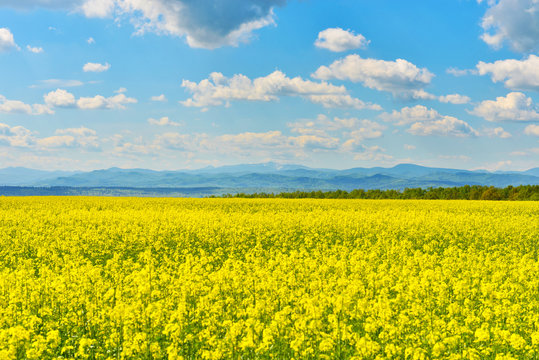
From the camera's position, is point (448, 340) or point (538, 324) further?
point (538, 324)

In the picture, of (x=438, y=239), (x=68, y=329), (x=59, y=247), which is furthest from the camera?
(x=438, y=239)

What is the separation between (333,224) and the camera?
2569cm

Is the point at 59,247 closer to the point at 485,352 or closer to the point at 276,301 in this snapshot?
the point at 276,301

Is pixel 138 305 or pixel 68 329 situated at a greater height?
pixel 138 305

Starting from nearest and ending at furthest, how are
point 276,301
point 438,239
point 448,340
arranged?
1. point 448,340
2. point 276,301
3. point 438,239

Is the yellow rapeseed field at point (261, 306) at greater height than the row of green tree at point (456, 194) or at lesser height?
lesser

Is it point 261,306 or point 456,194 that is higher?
point 456,194

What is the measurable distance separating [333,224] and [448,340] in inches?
754

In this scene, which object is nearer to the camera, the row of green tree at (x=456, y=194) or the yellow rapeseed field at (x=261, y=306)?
the yellow rapeseed field at (x=261, y=306)

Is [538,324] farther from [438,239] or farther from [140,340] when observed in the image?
[438,239]

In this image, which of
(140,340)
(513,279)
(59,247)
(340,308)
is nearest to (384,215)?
(513,279)

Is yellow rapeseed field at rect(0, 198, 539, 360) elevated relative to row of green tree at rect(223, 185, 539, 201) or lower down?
lower down

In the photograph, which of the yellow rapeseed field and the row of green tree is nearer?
the yellow rapeseed field

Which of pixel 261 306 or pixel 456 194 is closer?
pixel 261 306
